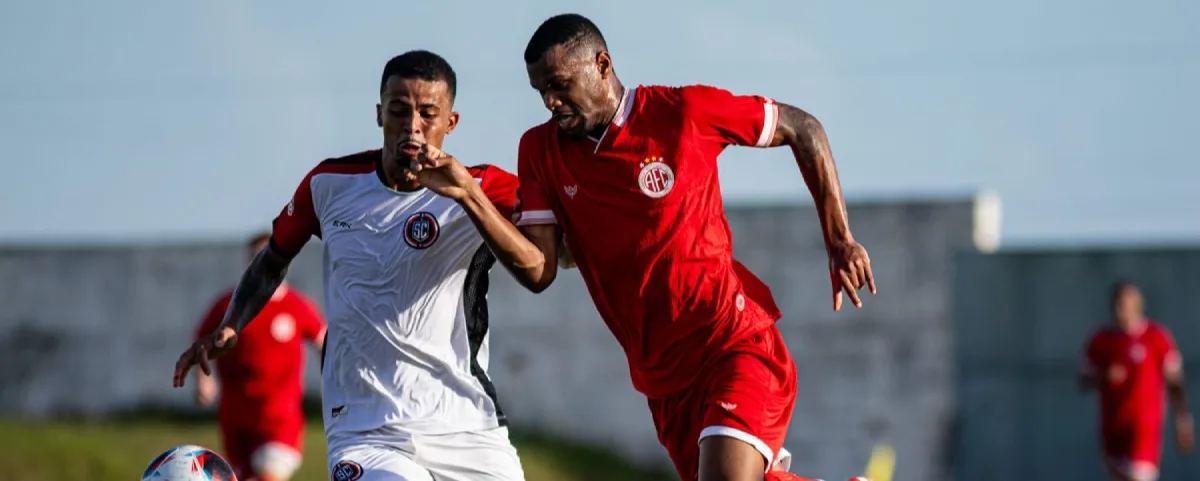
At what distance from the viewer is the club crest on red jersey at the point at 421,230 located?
641cm

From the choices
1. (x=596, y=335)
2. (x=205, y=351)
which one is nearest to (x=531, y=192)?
(x=205, y=351)

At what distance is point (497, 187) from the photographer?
673 cm

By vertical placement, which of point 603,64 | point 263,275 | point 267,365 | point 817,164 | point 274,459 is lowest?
point 274,459

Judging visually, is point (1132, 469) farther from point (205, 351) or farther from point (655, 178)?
point (205, 351)

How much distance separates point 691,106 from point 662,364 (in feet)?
3.23

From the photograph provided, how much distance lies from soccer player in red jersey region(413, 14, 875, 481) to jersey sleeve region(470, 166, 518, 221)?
34 centimetres

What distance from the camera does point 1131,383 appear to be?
16656 millimetres

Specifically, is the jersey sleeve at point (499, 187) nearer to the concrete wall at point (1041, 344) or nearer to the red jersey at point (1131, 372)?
the red jersey at point (1131, 372)

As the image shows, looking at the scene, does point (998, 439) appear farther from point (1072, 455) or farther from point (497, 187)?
point (497, 187)

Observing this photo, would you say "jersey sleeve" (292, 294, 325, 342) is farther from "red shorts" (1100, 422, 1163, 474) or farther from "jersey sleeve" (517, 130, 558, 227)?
"red shorts" (1100, 422, 1163, 474)

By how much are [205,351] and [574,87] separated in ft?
6.41

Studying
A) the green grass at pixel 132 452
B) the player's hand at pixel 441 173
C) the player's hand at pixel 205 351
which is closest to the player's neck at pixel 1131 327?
the green grass at pixel 132 452

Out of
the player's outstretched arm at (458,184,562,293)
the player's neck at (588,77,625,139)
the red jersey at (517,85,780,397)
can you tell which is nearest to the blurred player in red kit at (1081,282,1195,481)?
the red jersey at (517,85,780,397)

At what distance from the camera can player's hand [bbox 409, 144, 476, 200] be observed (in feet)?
18.2
